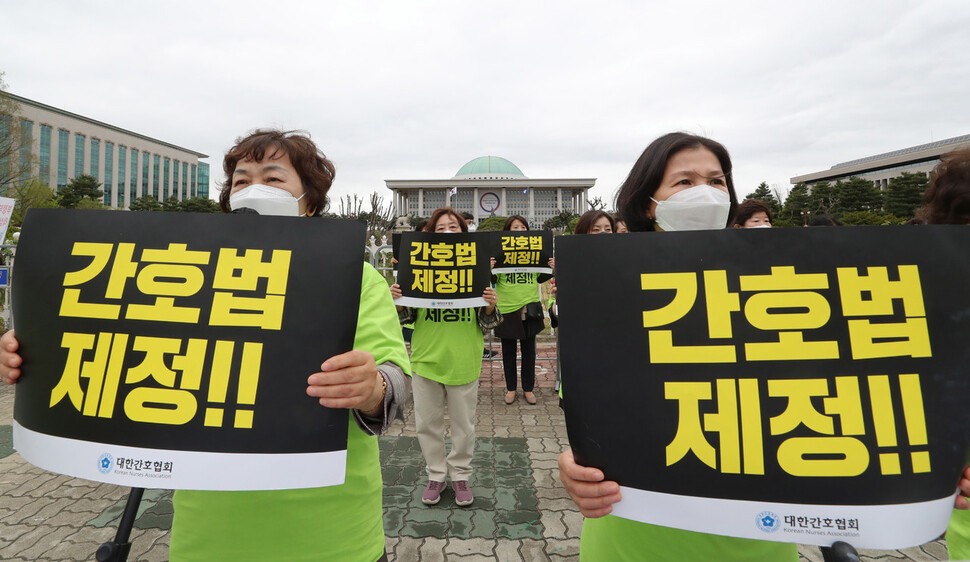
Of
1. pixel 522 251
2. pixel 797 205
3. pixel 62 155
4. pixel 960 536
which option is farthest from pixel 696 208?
pixel 62 155

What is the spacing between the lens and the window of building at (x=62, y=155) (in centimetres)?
5415

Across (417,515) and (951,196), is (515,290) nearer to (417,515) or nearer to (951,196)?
(417,515)

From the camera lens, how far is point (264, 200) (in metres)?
1.50

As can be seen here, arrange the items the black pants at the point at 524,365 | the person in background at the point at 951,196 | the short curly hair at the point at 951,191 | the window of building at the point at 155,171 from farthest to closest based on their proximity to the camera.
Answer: the window of building at the point at 155,171, the black pants at the point at 524,365, the short curly hair at the point at 951,191, the person in background at the point at 951,196

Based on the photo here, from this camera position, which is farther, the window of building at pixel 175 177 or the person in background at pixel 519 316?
the window of building at pixel 175 177

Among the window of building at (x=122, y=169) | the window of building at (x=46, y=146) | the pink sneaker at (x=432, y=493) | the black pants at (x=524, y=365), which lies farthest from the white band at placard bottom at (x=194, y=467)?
the window of building at (x=122, y=169)

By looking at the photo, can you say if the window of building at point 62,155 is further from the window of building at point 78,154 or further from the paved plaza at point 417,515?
the paved plaza at point 417,515

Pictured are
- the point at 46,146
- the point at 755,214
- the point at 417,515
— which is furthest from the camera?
the point at 46,146

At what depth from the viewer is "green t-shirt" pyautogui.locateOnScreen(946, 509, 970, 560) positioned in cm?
120

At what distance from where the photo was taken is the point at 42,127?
170ft

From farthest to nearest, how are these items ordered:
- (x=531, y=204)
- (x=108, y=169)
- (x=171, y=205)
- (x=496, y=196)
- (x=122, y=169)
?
(x=496, y=196) < (x=531, y=204) < (x=122, y=169) < (x=108, y=169) < (x=171, y=205)

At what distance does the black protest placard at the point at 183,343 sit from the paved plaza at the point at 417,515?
191 centimetres

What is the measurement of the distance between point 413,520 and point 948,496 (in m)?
2.72

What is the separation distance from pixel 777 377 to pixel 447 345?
7.92 feet
